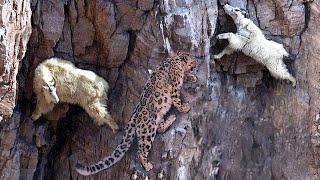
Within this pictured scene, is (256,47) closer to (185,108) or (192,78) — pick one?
(192,78)

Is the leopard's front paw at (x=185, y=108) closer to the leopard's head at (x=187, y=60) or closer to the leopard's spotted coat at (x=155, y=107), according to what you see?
the leopard's spotted coat at (x=155, y=107)

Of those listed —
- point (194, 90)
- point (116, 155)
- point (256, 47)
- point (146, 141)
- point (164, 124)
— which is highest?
point (256, 47)

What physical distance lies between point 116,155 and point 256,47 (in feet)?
6.02

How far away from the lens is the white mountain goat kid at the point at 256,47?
570cm

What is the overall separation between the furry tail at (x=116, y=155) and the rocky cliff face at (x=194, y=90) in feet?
0.28

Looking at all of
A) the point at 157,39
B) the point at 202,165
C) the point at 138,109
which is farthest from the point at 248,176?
the point at 157,39

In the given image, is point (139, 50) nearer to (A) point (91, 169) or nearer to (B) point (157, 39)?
(B) point (157, 39)

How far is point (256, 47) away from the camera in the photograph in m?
5.69

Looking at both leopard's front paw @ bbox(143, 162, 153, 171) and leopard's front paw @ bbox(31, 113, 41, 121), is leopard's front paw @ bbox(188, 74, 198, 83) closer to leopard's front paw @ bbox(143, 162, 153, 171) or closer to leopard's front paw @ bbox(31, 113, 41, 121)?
leopard's front paw @ bbox(143, 162, 153, 171)

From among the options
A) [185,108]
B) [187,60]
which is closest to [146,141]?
[185,108]

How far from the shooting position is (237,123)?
233 inches

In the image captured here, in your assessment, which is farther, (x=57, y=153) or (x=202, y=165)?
(x=57, y=153)

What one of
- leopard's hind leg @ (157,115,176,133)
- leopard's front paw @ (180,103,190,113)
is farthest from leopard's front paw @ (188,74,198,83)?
leopard's hind leg @ (157,115,176,133)

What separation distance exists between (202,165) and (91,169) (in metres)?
1.16
